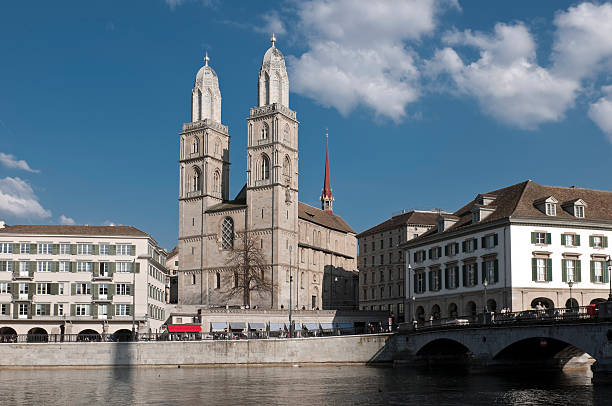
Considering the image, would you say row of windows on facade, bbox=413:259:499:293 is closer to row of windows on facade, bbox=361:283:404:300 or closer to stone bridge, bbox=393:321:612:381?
stone bridge, bbox=393:321:612:381

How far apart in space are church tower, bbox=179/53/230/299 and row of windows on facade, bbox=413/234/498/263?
168 ft

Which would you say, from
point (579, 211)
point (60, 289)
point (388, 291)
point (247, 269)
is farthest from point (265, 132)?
point (579, 211)

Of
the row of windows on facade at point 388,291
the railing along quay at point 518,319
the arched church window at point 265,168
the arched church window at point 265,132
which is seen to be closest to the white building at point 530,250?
the railing along quay at point 518,319

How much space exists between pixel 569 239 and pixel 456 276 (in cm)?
1245

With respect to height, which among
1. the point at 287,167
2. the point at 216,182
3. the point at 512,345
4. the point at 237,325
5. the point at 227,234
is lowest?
the point at 512,345

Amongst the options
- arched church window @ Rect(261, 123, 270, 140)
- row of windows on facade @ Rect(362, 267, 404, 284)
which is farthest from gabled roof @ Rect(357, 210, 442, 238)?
arched church window @ Rect(261, 123, 270, 140)

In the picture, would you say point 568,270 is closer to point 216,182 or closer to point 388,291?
point 388,291

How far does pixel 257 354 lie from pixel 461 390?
3250 centimetres

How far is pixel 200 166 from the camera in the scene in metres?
143

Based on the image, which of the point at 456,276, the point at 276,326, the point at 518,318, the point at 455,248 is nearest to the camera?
the point at 518,318

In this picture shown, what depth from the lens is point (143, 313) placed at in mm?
103750

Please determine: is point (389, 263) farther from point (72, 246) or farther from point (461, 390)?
point (461, 390)

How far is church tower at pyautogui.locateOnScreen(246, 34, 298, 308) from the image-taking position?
431 ft

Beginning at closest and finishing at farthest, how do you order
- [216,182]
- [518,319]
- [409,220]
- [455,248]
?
[518,319]
[455,248]
[409,220]
[216,182]
